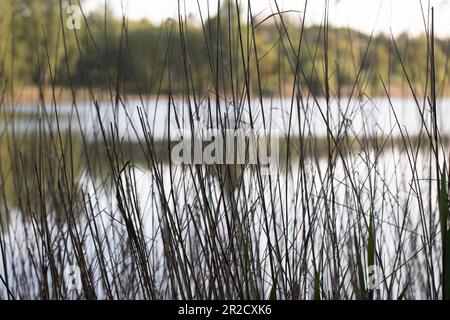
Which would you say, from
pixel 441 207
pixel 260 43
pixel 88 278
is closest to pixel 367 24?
pixel 260 43

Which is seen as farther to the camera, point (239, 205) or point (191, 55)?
point (191, 55)

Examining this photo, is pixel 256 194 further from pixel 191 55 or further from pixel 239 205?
pixel 191 55

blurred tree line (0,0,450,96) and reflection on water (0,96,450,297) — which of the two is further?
blurred tree line (0,0,450,96)

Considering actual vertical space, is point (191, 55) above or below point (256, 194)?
above

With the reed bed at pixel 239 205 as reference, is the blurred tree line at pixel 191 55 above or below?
above

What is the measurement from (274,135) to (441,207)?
491 mm

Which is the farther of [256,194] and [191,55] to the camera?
[191,55]

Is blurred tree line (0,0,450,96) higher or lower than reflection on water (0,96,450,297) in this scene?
higher

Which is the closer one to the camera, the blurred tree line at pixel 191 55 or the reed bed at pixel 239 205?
the reed bed at pixel 239 205

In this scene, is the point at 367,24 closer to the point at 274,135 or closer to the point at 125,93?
the point at 274,135

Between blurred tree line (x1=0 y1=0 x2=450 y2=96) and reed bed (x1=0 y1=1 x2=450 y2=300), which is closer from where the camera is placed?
reed bed (x1=0 y1=1 x2=450 y2=300)

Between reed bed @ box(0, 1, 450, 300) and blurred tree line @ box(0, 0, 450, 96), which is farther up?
blurred tree line @ box(0, 0, 450, 96)

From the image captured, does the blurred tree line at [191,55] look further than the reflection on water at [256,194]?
Yes

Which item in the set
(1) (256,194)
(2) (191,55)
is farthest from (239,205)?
(2) (191,55)
